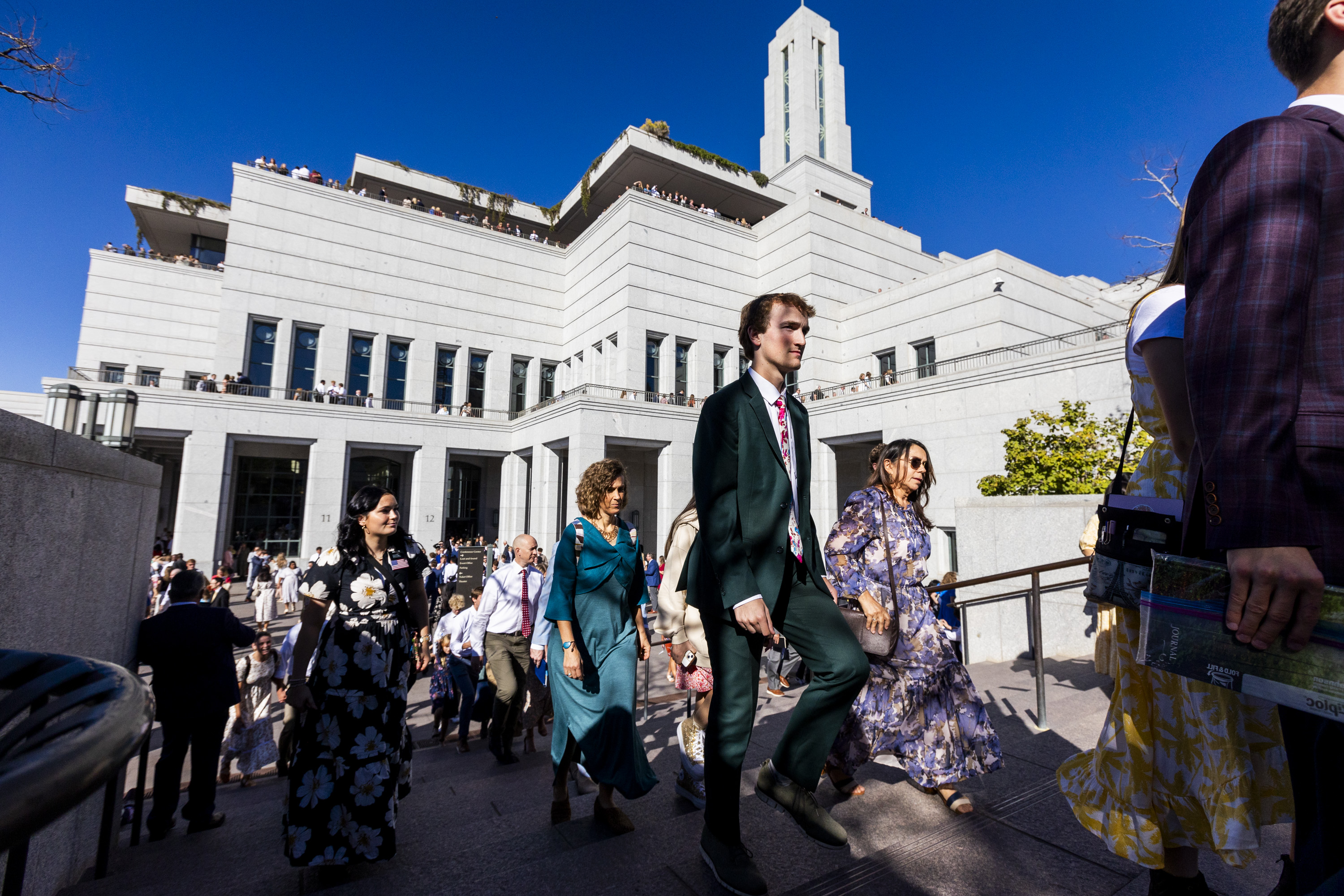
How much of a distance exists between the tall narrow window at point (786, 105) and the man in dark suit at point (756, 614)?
45.2 meters


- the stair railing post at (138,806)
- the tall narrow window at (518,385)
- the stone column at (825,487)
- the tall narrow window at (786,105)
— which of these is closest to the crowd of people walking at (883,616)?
the stair railing post at (138,806)

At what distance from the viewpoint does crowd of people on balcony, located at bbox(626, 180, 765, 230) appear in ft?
102

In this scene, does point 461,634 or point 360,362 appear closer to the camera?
point 461,634

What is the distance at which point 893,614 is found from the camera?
3631mm

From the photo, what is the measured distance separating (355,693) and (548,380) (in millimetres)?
31454

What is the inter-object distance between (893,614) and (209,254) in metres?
47.1

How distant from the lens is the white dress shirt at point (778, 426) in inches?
104

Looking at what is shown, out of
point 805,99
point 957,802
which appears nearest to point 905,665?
point 957,802

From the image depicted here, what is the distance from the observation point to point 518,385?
3344 cm

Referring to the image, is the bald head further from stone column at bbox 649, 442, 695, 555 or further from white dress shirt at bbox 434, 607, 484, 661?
stone column at bbox 649, 442, 695, 555

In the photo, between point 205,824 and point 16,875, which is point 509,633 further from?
point 16,875

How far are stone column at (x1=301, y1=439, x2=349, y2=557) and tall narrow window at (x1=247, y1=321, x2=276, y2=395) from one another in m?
4.16

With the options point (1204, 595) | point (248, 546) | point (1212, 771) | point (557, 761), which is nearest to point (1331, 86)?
point (1204, 595)

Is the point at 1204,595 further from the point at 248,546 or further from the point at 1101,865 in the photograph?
the point at 248,546
